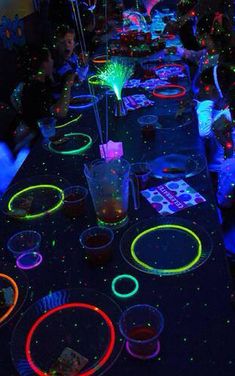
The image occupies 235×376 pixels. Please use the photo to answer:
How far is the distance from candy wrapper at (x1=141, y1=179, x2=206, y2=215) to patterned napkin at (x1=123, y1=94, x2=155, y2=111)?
0.90 m

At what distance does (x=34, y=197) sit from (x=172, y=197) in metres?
A: 0.55

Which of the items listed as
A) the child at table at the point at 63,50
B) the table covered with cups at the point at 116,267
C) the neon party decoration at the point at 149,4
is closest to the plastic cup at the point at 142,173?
the table covered with cups at the point at 116,267

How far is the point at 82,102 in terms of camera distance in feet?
8.40

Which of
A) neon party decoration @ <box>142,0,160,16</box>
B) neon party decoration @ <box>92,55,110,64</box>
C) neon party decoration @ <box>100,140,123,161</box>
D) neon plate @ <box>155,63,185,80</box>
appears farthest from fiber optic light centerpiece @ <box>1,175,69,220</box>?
neon party decoration @ <box>142,0,160,16</box>

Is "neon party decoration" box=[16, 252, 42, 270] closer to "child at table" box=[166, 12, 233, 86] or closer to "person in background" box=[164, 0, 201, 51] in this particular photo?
"child at table" box=[166, 12, 233, 86]

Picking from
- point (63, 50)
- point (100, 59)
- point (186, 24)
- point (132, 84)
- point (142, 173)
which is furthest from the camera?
point (186, 24)

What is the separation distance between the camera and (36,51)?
2873 mm

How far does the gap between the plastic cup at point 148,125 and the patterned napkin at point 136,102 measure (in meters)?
0.26

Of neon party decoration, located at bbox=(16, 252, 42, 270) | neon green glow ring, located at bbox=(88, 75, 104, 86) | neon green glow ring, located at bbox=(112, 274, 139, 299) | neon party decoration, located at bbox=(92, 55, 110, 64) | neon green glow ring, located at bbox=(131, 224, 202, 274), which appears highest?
neon party decoration, located at bbox=(16, 252, 42, 270)

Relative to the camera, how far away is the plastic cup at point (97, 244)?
1.22 meters

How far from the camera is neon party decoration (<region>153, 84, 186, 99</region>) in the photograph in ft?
8.14

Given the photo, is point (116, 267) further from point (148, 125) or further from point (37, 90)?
point (37, 90)

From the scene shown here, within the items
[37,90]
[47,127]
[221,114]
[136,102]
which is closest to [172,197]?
[221,114]

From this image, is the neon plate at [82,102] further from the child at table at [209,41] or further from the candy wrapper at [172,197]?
the candy wrapper at [172,197]
